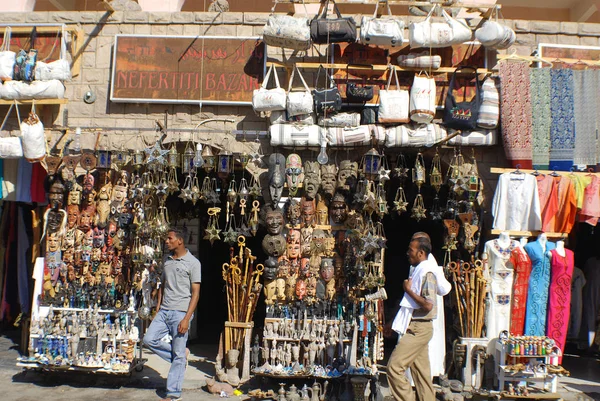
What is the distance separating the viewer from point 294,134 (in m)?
6.78

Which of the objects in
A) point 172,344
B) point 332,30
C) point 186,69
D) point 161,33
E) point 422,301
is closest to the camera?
point 422,301

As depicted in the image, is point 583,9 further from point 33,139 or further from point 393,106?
point 33,139

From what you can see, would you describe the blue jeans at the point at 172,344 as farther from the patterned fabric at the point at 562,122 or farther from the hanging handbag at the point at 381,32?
the patterned fabric at the point at 562,122

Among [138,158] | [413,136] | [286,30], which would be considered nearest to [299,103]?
[286,30]

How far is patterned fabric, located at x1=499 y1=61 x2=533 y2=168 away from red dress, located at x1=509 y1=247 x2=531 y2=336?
105 cm

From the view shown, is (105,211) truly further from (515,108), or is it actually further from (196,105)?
(515,108)

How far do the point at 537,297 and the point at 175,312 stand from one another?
3.85m

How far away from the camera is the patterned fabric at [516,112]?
6.76 m

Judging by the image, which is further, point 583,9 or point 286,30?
point 583,9

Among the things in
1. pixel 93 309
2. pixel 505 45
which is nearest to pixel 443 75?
pixel 505 45

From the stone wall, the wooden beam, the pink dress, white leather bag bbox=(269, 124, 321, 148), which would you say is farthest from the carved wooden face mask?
the wooden beam

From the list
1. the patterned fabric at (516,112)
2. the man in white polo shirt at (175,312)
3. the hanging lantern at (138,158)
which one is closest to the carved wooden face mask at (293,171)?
the hanging lantern at (138,158)

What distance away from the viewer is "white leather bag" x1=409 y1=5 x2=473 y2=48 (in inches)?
264

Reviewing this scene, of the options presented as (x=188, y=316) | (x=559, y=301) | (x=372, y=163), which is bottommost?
(x=188, y=316)
